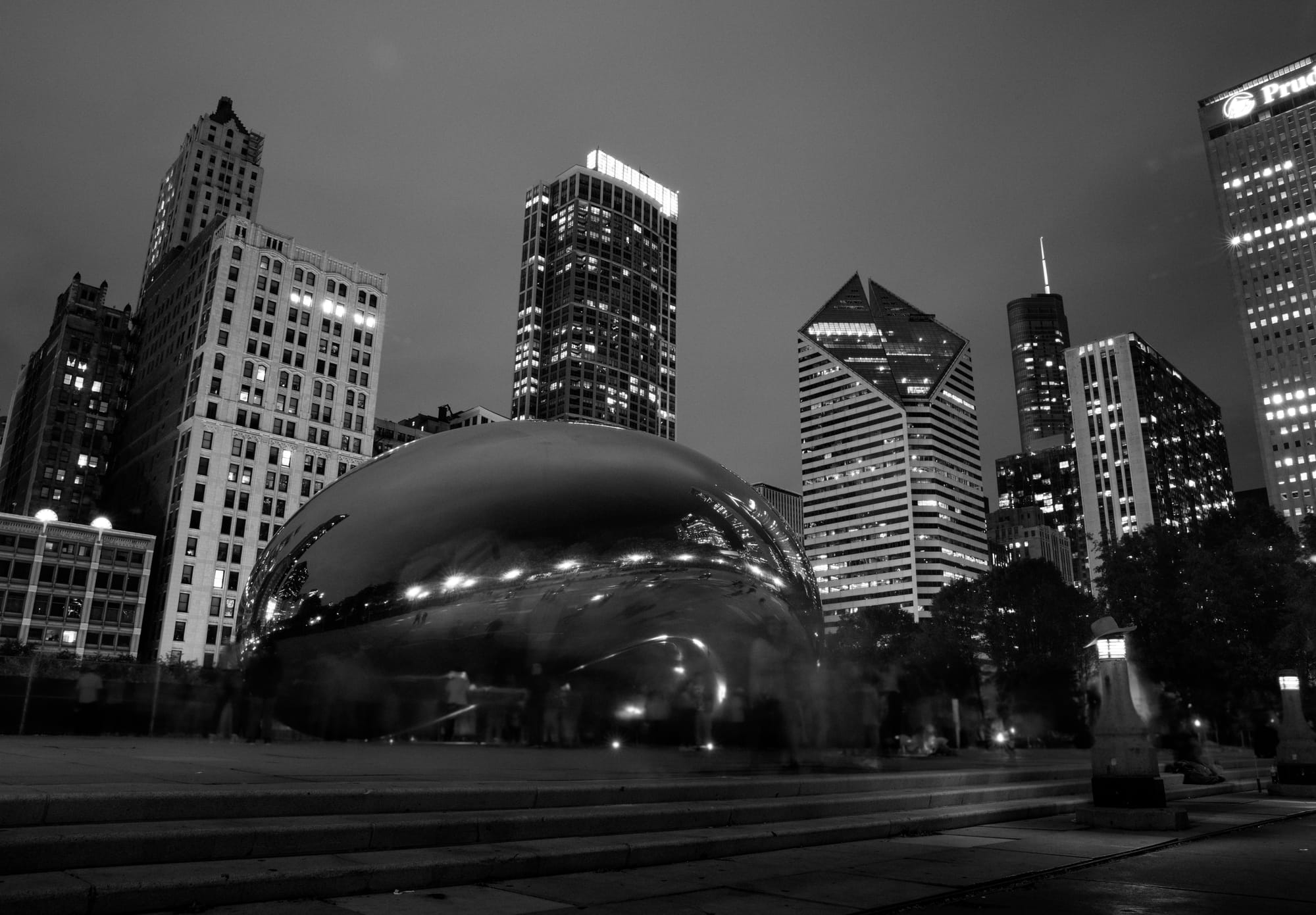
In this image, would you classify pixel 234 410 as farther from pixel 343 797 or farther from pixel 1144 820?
pixel 1144 820

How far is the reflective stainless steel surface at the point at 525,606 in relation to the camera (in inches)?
357

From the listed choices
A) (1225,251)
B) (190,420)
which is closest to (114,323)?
(190,420)

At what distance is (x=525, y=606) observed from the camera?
9148mm

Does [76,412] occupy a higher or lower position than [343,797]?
higher

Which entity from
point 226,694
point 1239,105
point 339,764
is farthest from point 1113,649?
point 1239,105

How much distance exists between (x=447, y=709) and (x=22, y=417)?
162135 millimetres

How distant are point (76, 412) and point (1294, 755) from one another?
454 ft

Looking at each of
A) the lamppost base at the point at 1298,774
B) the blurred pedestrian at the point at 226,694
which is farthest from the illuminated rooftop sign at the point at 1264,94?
the blurred pedestrian at the point at 226,694

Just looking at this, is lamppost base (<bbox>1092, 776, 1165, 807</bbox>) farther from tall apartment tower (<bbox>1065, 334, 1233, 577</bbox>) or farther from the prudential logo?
tall apartment tower (<bbox>1065, 334, 1233, 577</bbox>)

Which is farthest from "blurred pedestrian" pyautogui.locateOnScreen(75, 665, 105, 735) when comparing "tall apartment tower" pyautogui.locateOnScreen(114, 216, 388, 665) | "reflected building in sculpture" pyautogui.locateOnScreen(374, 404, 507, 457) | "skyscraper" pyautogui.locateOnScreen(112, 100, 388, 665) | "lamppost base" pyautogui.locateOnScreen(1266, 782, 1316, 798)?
"reflected building in sculpture" pyautogui.locateOnScreen(374, 404, 507, 457)

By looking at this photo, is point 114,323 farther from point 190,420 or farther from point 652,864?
point 652,864

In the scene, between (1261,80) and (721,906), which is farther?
(1261,80)

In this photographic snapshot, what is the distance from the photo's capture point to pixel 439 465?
10.5m

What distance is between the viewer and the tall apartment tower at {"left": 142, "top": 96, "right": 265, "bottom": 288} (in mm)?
154750
